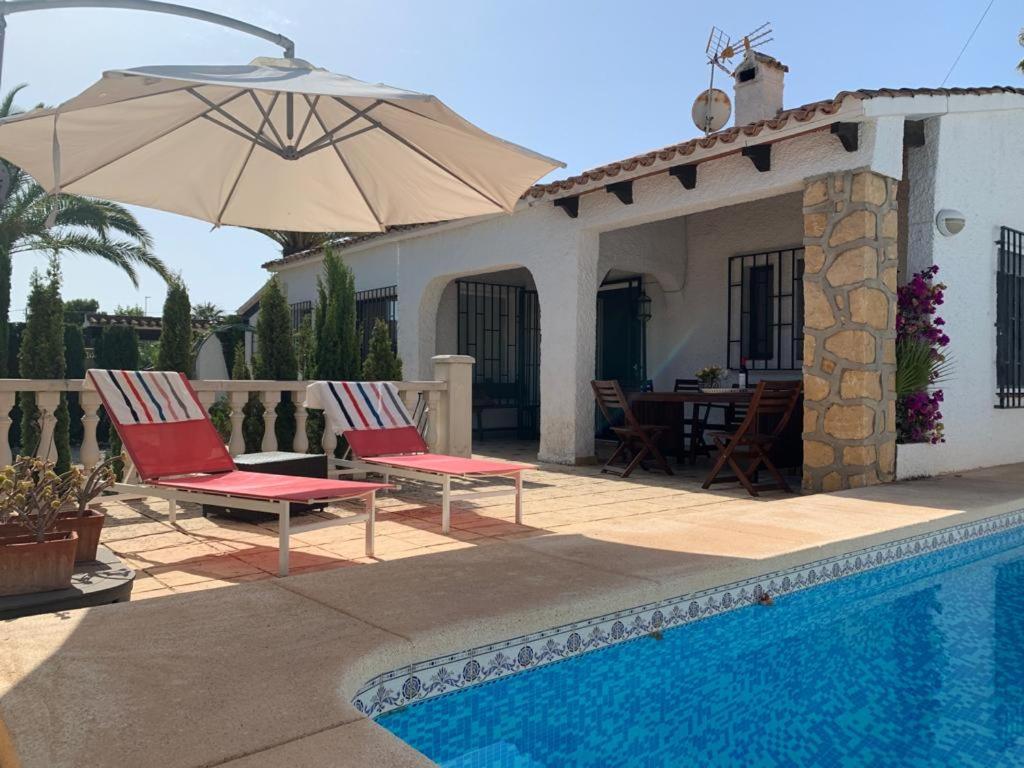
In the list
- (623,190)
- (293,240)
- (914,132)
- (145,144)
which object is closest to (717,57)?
(623,190)

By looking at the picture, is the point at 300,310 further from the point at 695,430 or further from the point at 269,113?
the point at 269,113

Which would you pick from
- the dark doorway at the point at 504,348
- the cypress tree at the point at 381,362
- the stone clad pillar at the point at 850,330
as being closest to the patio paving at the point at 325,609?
the stone clad pillar at the point at 850,330

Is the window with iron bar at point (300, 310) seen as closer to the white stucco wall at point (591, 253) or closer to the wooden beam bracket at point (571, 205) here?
the white stucco wall at point (591, 253)

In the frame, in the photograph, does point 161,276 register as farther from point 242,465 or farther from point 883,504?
point 883,504

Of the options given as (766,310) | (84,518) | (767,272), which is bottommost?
(84,518)

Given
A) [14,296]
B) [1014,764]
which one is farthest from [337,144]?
[14,296]

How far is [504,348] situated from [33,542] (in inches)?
380

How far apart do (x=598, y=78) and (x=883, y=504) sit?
7.05 m

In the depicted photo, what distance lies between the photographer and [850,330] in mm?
6133

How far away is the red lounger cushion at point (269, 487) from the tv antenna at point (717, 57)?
8017 millimetres

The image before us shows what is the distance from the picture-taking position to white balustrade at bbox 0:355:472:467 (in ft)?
17.0

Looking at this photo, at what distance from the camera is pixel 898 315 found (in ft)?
21.9

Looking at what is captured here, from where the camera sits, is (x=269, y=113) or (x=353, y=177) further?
(x=353, y=177)

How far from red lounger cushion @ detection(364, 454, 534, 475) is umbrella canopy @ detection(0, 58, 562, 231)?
5.68 ft
